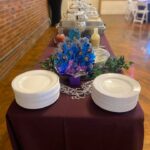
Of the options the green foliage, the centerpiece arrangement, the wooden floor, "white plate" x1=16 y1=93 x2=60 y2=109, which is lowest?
the wooden floor

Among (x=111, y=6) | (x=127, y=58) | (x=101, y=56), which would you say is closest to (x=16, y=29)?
(x=127, y=58)

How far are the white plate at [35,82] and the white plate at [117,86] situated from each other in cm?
24

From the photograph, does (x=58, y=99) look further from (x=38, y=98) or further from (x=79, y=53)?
(x=79, y=53)

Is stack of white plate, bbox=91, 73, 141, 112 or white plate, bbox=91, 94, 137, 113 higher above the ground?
stack of white plate, bbox=91, 73, 141, 112

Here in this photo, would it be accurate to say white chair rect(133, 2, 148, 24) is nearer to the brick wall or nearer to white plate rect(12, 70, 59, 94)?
the brick wall

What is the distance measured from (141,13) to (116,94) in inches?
273

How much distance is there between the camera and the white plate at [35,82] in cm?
94

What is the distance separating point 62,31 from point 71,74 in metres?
1.21

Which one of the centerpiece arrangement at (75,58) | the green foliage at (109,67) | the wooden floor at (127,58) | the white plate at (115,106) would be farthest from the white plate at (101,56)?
the wooden floor at (127,58)

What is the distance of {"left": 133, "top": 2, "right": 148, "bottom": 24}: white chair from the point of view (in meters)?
6.84

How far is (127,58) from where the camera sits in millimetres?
3533

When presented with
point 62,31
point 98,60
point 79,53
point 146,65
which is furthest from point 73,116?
point 146,65

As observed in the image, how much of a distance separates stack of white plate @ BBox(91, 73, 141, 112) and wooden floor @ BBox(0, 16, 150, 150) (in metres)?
0.83

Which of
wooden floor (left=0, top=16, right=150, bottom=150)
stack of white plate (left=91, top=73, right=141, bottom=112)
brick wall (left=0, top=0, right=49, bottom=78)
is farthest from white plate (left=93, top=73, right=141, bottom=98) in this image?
brick wall (left=0, top=0, right=49, bottom=78)
